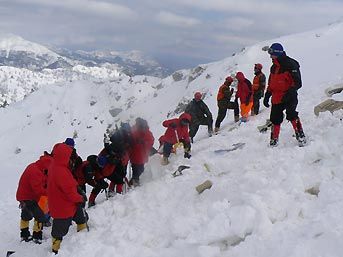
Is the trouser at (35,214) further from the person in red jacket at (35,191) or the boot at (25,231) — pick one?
the boot at (25,231)

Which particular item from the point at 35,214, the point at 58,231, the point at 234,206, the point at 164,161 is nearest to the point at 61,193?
the point at 58,231

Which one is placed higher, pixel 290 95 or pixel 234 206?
pixel 290 95

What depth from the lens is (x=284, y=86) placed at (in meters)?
9.64

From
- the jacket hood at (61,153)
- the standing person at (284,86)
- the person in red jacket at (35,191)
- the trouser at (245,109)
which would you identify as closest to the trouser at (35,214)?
the person in red jacket at (35,191)

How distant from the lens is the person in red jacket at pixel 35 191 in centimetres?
945

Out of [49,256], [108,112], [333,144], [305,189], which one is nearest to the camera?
[305,189]

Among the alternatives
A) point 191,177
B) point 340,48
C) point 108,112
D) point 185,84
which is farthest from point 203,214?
point 108,112

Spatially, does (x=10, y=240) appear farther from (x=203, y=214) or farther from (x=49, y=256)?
(x=203, y=214)

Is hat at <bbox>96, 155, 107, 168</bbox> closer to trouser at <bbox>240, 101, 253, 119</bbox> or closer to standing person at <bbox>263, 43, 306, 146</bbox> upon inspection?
standing person at <bbox>263, 43, 306, 146</bbox>

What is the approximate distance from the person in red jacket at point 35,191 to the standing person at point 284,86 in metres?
5.28

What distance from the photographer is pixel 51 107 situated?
65250 millimetres

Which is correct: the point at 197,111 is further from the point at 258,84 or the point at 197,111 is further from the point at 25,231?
the point at 25,231

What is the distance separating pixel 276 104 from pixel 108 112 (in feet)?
157

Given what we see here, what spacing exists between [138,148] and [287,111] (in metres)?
3.97
